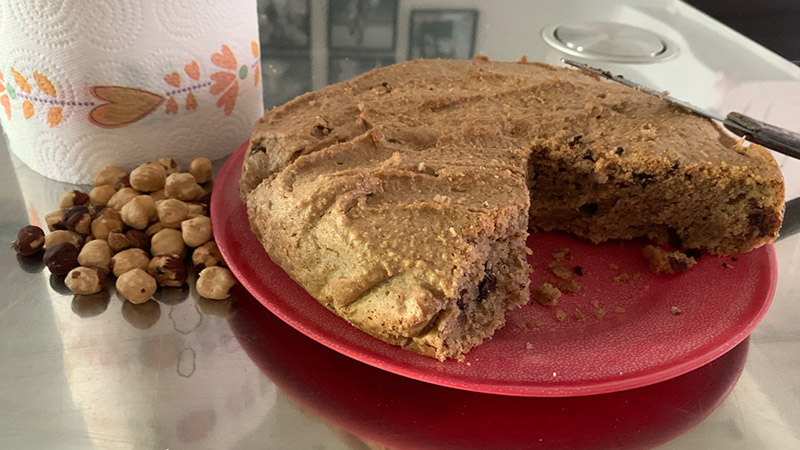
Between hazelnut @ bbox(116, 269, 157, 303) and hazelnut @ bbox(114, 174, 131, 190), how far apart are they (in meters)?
0.32

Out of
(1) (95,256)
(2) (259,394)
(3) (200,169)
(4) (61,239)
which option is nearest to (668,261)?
(2) (259,394)

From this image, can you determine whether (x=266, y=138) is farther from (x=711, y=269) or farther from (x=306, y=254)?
(x=711, y=269)

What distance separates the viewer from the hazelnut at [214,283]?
1.47 metres

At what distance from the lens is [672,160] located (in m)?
1.55

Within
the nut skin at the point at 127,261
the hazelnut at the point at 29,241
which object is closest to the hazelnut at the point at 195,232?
the nut skin at the point at 127,261

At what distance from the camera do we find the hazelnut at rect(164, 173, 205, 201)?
1.66 meters

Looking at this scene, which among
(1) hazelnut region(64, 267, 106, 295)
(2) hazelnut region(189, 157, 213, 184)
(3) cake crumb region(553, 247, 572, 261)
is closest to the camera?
(1) hazelnut region(64, 267, 106, 295)

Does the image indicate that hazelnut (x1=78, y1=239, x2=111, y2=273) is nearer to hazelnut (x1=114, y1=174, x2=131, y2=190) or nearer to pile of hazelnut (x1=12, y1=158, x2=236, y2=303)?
pile of hazelnut (x1=12, y1=158, x2=236, y2=303)

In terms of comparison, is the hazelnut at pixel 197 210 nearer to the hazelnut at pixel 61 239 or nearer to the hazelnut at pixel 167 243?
the hazelnut at pixel 167 243

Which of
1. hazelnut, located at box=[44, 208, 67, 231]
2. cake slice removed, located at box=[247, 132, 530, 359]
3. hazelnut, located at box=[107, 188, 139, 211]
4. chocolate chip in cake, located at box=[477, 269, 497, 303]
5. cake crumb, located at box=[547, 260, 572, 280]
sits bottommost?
cake crumb, located at box=[547, 260, 572, 280]

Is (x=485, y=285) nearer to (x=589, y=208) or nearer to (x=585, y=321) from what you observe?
(x=585, y=321)

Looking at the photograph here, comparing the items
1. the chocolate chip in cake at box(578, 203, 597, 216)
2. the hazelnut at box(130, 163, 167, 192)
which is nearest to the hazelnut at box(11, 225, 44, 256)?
the hazelnut at box(130, 163, 167, 192)

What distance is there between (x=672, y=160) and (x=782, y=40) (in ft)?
8.52

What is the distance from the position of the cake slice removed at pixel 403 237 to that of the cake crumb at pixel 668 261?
377 mm
